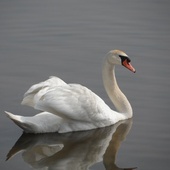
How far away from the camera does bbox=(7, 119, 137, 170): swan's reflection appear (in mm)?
9496

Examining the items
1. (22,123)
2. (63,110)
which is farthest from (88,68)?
(22,123)

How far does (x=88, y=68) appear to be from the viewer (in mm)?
13008

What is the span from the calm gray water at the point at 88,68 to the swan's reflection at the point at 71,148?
0.01 metres

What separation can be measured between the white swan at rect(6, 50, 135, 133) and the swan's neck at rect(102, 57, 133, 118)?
19 centimetres

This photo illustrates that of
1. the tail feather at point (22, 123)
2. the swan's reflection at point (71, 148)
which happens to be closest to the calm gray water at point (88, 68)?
the swan's reflection at point (71, 148)

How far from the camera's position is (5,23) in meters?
16.0

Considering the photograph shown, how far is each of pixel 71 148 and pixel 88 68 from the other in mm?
3200

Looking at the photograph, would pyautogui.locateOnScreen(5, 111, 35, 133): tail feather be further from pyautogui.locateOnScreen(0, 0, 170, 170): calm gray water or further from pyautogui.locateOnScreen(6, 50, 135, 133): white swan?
pyautogui.locateOnScreen(0, 0, 170, 170): calm gray water

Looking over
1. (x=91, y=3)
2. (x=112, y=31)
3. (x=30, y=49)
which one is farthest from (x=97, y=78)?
(x=91, y=3)

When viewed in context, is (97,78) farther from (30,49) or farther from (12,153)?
(12,153)

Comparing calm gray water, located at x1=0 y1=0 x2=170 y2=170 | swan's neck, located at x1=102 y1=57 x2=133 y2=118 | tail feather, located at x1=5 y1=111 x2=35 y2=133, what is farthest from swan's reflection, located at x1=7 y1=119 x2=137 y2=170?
swan's neck, located at x1=102 y1=57 x2=133 y2=118

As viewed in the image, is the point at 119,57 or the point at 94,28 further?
the point at 94,28

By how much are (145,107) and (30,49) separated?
3644 millimetres

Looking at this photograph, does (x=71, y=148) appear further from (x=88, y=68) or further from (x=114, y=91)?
(x=88, y=68)
